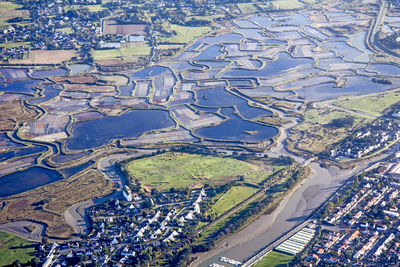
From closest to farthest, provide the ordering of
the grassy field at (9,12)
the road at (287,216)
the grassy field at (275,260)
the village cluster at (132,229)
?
the grassy field at (275,260) < the village cluster at (132,229) < the road at (287,216) < the grassy field at (9,12)

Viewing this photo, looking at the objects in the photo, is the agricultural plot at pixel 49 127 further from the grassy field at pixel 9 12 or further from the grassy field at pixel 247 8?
→ the grassy field at pixel 247 8

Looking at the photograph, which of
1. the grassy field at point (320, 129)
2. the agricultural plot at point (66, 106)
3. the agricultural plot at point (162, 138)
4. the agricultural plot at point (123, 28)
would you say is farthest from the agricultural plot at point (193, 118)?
the agricultural plot at point (123, 28)

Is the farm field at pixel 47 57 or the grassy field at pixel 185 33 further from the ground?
the grassy field at pixel 185 33

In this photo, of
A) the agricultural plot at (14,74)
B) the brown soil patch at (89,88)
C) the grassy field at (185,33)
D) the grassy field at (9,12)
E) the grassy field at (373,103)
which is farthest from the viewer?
the grassy field at (9,12)

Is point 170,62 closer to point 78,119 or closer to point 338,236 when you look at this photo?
point 78,119

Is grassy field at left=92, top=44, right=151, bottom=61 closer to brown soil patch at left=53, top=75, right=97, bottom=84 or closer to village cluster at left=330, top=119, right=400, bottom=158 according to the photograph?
brown soil patch at left=53, top=75, right=97, bottom=84

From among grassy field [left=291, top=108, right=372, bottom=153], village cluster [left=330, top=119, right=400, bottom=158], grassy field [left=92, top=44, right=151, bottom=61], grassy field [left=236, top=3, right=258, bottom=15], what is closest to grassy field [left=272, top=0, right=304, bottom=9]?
grassy field [left=236, top=3, right=258, bottom=15]
